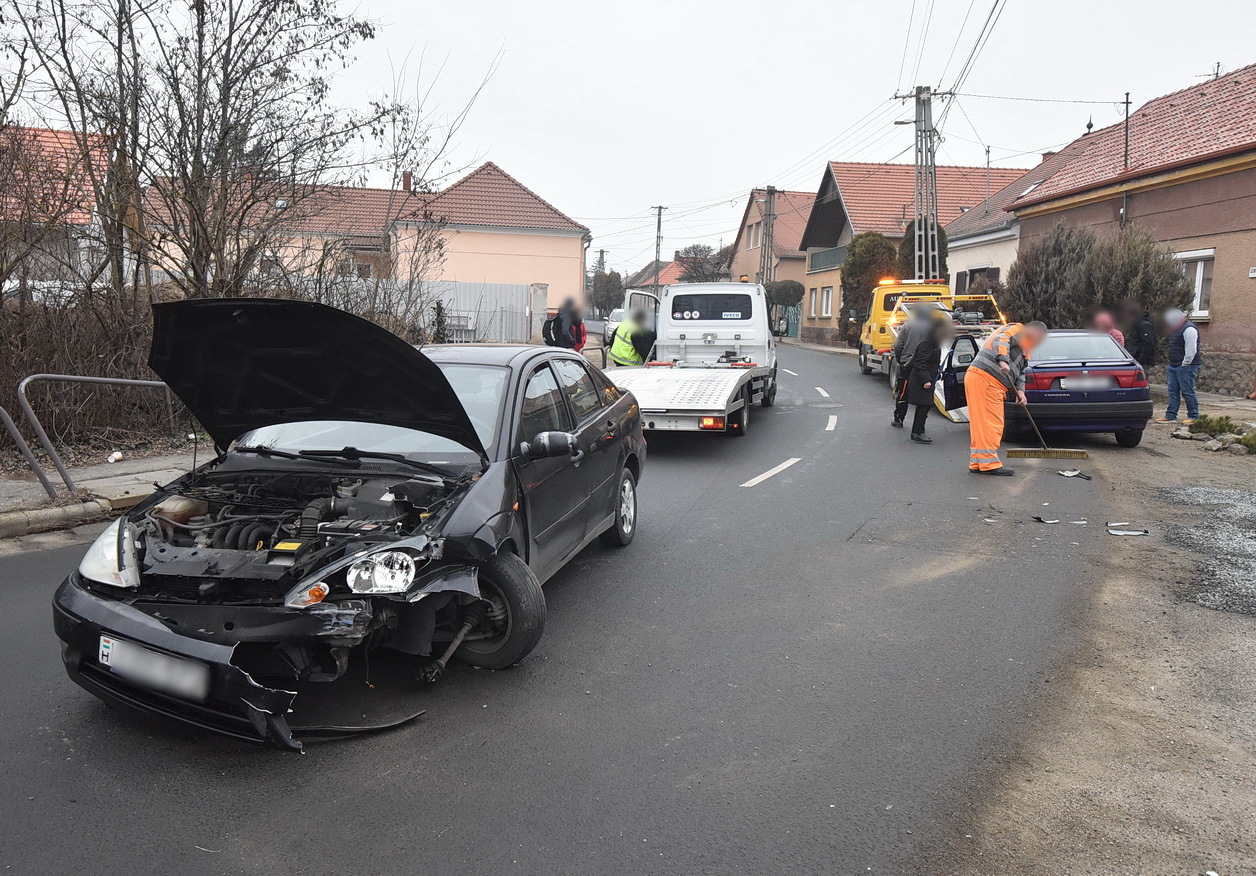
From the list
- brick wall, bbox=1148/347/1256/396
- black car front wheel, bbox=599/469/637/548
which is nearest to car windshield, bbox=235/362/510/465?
black car front wheel, bbox=599/469/637/548

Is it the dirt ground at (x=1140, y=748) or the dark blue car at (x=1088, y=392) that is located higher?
the dark blue car at (x=1088, y=392)

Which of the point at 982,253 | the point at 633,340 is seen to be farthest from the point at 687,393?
the point at 982,253

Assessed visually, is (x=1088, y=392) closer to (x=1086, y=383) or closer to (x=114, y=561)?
(x=1086, y=383)

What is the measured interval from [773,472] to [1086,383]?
4.34 meters

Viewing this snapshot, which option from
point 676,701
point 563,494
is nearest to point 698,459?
point 563,494

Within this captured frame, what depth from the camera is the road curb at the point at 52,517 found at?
6.87m

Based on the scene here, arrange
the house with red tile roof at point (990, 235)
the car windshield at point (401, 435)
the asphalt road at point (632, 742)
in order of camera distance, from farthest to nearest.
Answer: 1. the house with red tile roof at point (990, 235)
2. the car windshield at point (401, 435)
3. the asphalt road at point (632, 742)

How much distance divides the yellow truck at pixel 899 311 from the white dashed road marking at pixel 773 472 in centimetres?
871

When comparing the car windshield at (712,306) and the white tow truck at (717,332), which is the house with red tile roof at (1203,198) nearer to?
the white tow truck at (717,332)

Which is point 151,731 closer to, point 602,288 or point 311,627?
point 311,627

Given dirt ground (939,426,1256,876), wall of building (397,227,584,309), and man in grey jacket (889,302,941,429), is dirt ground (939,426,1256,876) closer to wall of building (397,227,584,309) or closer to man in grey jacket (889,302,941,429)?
man in grey jacket (889,302,941,429)

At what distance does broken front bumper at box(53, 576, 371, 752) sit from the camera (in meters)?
3.26

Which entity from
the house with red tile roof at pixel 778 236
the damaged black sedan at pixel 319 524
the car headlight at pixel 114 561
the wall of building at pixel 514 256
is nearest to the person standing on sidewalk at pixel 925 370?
the damaged black sedan at pixel 319 524

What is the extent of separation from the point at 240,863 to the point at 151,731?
3.64 feet
